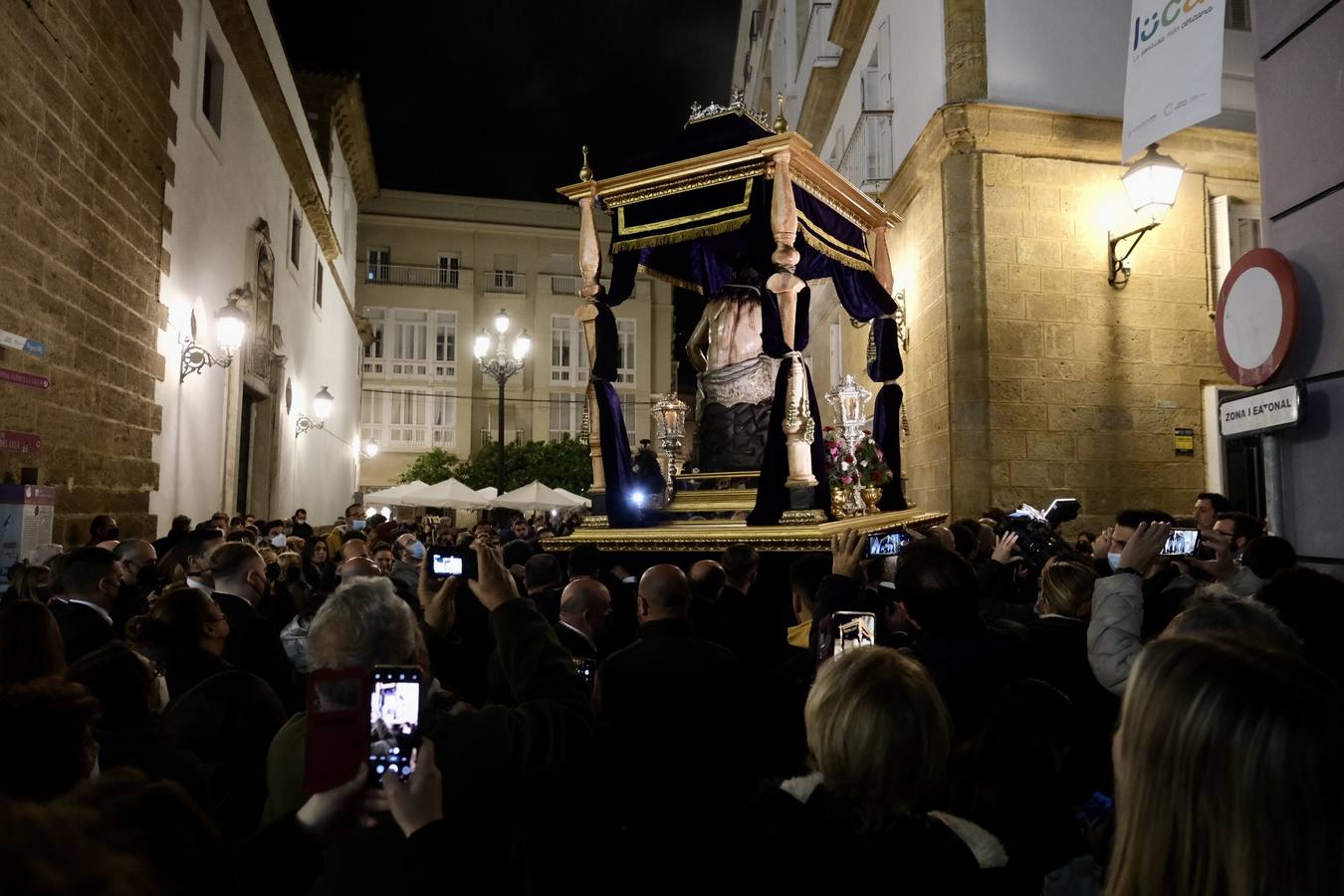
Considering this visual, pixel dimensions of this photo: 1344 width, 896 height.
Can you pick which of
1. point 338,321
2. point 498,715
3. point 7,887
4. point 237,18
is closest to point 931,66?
point 237,18

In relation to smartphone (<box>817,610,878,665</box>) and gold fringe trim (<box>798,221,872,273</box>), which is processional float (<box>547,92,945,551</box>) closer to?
gold fringe trim (<box>798,221,872,273</box>)

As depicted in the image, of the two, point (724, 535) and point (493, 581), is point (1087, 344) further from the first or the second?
point (493, 581)

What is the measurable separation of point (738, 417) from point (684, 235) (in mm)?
2080

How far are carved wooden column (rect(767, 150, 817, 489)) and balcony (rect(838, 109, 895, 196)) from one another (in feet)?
18.2

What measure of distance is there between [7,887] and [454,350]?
37.2 metres

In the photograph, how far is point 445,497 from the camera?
57.3ft

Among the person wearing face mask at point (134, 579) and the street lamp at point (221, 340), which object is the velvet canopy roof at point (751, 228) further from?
the street lamp at point (221, 340)

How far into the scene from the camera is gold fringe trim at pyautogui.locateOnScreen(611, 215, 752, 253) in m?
8.37

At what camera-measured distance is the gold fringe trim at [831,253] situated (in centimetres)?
861

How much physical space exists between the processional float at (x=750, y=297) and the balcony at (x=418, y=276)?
1130 inches

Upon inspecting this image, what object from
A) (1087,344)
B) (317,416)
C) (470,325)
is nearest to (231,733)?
(1087,344)

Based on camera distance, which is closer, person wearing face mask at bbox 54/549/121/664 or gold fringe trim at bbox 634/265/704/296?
person wearing face mask at bbox 54/549/121/664

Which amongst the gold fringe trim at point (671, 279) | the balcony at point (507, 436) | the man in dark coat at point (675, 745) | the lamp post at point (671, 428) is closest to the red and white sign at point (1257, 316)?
the man in dark coat at point (675, 745)

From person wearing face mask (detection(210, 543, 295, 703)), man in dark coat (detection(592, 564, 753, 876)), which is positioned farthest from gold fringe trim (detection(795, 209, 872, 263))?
man in dark coat (detection(592, 564, 753, 876))
